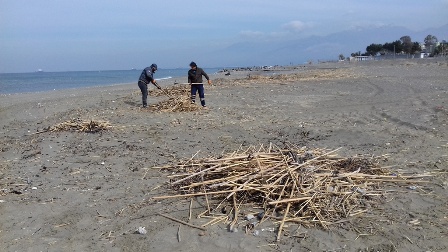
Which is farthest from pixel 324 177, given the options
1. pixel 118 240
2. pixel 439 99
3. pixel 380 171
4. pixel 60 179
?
pixel 439 99

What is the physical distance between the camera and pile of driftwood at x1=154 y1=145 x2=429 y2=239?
514 cm

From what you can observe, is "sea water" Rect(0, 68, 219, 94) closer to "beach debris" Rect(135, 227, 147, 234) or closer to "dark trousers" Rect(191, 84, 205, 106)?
"dark trousers" Rect(191, 84, 205, 106)

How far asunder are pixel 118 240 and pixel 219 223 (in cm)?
116

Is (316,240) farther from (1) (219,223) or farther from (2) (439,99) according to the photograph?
(2) (439,99)

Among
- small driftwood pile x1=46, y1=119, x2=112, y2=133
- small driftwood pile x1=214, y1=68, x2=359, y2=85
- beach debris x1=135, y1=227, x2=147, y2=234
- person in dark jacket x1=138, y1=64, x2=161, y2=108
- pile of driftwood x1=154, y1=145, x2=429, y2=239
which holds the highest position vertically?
person in dark jacket x1=138, y1=64, x2=161, y2=108

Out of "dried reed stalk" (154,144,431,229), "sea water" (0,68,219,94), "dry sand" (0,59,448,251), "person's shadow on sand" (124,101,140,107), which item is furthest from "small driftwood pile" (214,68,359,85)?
"dried reed stalk" (154,144,431,229)

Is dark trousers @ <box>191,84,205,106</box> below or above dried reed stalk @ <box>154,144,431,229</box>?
above

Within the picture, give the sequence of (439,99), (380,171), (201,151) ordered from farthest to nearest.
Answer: (439,99) → (201,151) → (380,171)

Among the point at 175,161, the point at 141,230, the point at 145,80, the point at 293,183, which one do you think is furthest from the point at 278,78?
the point at 141,230

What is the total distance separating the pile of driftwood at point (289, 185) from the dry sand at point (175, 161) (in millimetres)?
171

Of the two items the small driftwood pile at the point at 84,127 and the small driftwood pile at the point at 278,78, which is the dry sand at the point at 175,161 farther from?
the small driftwood pile at the point at 278,78

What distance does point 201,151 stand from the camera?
28.1 ft

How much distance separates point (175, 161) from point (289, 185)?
A: 2795 millimetres

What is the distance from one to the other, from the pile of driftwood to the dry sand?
0.56 feet
